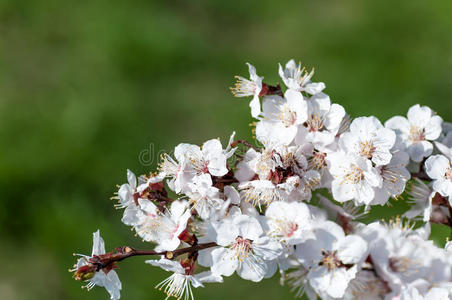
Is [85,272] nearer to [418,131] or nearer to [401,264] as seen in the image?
[401,264]

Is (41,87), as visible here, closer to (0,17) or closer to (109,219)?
(0,17)

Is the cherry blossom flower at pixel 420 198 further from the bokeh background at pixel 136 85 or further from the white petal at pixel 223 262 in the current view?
the bokeh background at pixel 136 85

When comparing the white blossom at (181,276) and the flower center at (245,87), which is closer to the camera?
the white blossom at (181,276)

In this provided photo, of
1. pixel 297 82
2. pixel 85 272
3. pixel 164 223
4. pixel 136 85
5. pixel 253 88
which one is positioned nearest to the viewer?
pixel 85 272

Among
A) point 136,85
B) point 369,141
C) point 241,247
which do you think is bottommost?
point 136,85

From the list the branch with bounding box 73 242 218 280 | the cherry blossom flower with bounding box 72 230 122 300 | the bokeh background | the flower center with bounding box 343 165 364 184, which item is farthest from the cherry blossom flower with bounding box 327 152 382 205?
the bokeh background

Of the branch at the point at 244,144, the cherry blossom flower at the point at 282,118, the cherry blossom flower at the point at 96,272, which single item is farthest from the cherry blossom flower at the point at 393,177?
the cherry blossom flower at the point at 96,272

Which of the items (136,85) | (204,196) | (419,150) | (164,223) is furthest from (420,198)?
(136,85)

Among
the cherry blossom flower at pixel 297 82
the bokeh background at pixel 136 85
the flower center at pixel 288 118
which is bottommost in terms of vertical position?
the bokeh background at pixel 136 85
